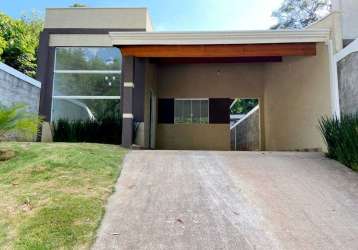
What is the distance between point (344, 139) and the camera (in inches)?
255

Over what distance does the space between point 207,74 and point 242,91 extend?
5.24 feet

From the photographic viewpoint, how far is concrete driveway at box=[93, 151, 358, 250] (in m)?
3.55

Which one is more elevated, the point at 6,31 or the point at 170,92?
the point at 6,31

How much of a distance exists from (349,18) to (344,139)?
3385 millimetres

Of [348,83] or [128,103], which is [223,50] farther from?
[348,83]

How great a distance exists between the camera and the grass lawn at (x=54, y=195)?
3.49 m

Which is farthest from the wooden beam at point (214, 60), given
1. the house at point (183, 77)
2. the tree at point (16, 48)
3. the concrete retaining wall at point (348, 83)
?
the tree at point (16, 48)

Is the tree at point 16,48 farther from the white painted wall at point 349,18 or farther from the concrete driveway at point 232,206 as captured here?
the white painted wall at point 349,18

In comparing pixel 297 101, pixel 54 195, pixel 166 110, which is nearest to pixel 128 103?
pixel 54 195

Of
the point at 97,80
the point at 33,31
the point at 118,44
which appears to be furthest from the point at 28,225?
the point at 33,31

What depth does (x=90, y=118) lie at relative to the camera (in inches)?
410

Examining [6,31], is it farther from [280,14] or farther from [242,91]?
[280,14]

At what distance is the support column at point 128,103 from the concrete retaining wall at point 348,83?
200 inches

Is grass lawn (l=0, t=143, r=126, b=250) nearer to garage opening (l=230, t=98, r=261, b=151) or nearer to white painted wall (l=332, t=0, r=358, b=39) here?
white painted wall (l=332, t=0, r=358, b=39)
